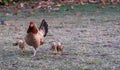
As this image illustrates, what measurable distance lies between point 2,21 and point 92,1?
434cm

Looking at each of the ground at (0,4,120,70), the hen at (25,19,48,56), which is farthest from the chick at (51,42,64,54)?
the hen at (25,19,48,56)

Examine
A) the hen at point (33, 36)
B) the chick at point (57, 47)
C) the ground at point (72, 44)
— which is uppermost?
the hen at point (33, 36)

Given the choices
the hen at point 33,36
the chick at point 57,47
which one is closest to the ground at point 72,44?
the chick at point 57,47

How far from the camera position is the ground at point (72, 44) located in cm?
581

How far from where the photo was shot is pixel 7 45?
24.1 ft

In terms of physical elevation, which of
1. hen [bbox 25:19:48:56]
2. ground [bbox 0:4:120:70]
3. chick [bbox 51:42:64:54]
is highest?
hen [bbox 25:19:48:56]

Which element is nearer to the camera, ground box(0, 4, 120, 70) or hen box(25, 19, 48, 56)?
ground box(0, 4, 120, 70)

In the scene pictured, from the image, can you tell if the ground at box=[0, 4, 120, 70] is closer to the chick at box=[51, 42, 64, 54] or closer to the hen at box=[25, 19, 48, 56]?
the chick at box=[51, 42, 64, 54]

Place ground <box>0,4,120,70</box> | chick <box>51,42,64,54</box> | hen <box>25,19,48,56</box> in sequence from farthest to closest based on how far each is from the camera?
chick <box>51,42,64,54</box>, hen <box>25,19,48,56</box>, ground <box>0,4,120,70</box>

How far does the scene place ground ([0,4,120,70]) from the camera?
5.81 metres

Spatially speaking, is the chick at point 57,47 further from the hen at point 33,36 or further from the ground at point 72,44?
the hen at point 33,36

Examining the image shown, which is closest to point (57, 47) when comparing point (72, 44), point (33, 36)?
point (33, 36)

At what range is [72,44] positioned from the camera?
24.3 feet

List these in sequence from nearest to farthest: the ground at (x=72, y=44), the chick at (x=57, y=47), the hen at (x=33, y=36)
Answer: the ground at (x=72, y=44) < the hen at (x=33, y=36) < the chick at (x=57, y=47)
